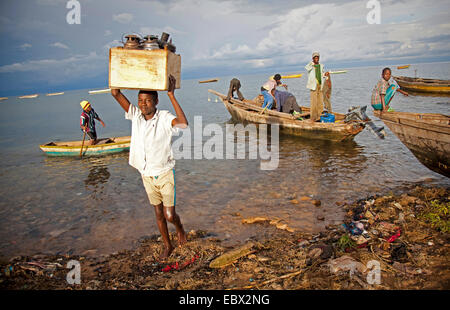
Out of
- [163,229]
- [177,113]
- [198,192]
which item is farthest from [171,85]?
[198,192]

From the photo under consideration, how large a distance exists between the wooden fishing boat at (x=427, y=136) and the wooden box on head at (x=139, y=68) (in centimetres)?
514

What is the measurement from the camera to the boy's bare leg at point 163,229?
364cm

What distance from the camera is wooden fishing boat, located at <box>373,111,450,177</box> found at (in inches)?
208

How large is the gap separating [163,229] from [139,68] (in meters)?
2.06

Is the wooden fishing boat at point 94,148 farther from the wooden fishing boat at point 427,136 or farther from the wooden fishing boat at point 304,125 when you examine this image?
the wooden fishing boat at point 427,136

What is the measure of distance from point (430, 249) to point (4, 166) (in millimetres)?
13846

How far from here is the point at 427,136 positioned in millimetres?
5559

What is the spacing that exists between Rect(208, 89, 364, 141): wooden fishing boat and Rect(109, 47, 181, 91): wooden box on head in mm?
8021

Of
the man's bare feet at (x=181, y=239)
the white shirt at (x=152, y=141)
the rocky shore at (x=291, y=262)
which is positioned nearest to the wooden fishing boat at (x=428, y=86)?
the rocky shore at (x=291, y=262)

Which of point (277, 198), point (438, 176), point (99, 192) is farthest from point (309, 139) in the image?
point (99, 192)

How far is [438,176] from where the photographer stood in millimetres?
6492

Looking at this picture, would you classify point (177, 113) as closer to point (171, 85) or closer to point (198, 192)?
point (171, 85)

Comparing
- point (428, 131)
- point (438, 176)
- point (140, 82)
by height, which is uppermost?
point (140, 82)
